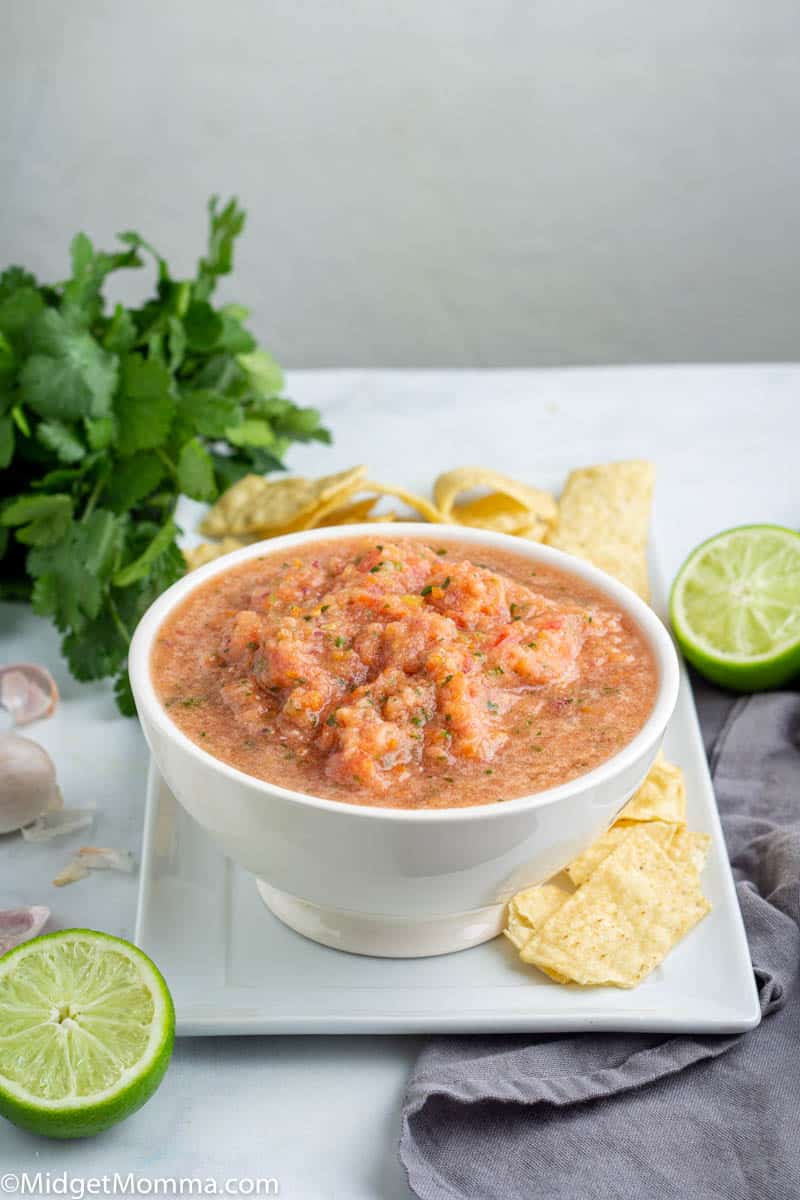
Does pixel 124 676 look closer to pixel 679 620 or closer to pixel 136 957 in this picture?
pixel 136 957

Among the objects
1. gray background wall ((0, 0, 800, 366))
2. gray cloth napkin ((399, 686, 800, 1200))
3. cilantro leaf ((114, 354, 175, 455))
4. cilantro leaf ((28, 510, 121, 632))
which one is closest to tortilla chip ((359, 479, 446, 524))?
cilantro leaf ((114, 354, 175, 455))

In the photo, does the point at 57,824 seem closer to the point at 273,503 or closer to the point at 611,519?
the point at 273,503

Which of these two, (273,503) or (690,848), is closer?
(690,848)

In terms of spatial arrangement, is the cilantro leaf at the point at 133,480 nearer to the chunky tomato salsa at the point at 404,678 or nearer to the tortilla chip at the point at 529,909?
the chunky tomato salsa at the point at 404,678

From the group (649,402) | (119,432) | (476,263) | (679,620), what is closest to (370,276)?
(476,263)

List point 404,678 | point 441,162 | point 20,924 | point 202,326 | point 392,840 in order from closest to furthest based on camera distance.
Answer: point 392,840 < point 404,678 < point 20,924 < point 202,326 < point 441,162

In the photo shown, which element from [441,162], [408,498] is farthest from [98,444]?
[441,162]

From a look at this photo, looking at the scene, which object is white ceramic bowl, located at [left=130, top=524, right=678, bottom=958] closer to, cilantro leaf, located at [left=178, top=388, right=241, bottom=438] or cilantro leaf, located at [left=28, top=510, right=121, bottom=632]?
cilantro leaf, located at [left=28, top=510, right=121, bottom=632]
